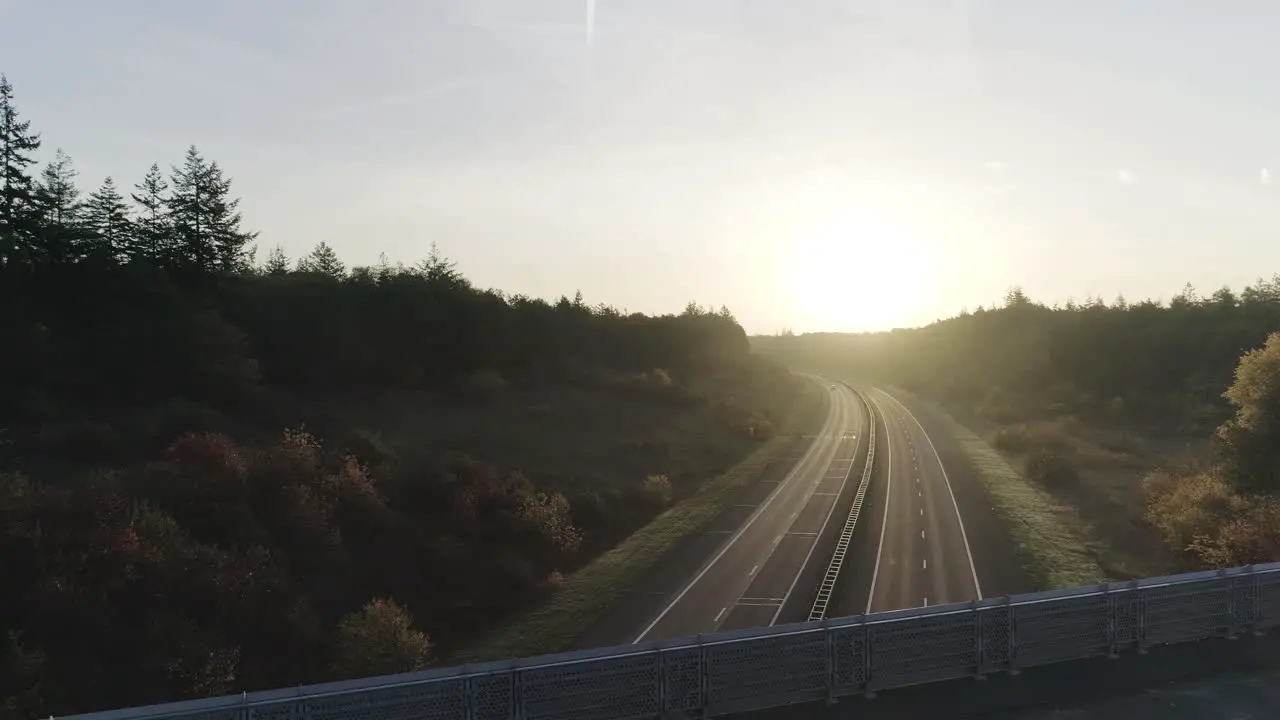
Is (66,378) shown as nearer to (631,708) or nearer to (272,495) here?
(272,495)

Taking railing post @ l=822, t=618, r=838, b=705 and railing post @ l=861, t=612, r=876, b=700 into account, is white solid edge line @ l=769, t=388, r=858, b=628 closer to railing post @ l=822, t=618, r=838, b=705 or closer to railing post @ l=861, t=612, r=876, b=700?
railing post @ l=861, t=612, r=876, b=700

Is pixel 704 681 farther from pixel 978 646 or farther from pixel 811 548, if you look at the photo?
pixel 811 548

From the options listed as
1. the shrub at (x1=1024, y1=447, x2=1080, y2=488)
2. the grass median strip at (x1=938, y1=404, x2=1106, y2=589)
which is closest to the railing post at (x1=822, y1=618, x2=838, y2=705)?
the grass median strip at (x1=938, y1=404, x2=1106, y2=589)

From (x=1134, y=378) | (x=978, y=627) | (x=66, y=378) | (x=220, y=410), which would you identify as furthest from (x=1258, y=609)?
(x=1134, y=378)

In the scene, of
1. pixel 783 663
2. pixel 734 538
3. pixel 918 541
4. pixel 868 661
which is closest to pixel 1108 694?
pixel 868 661

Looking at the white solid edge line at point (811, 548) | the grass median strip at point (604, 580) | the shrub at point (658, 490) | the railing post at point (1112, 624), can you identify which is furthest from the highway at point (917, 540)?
the railing post at point (1112, 624)

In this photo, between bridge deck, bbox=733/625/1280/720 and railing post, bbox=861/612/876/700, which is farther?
railing post, bbox=861/612/876/700
